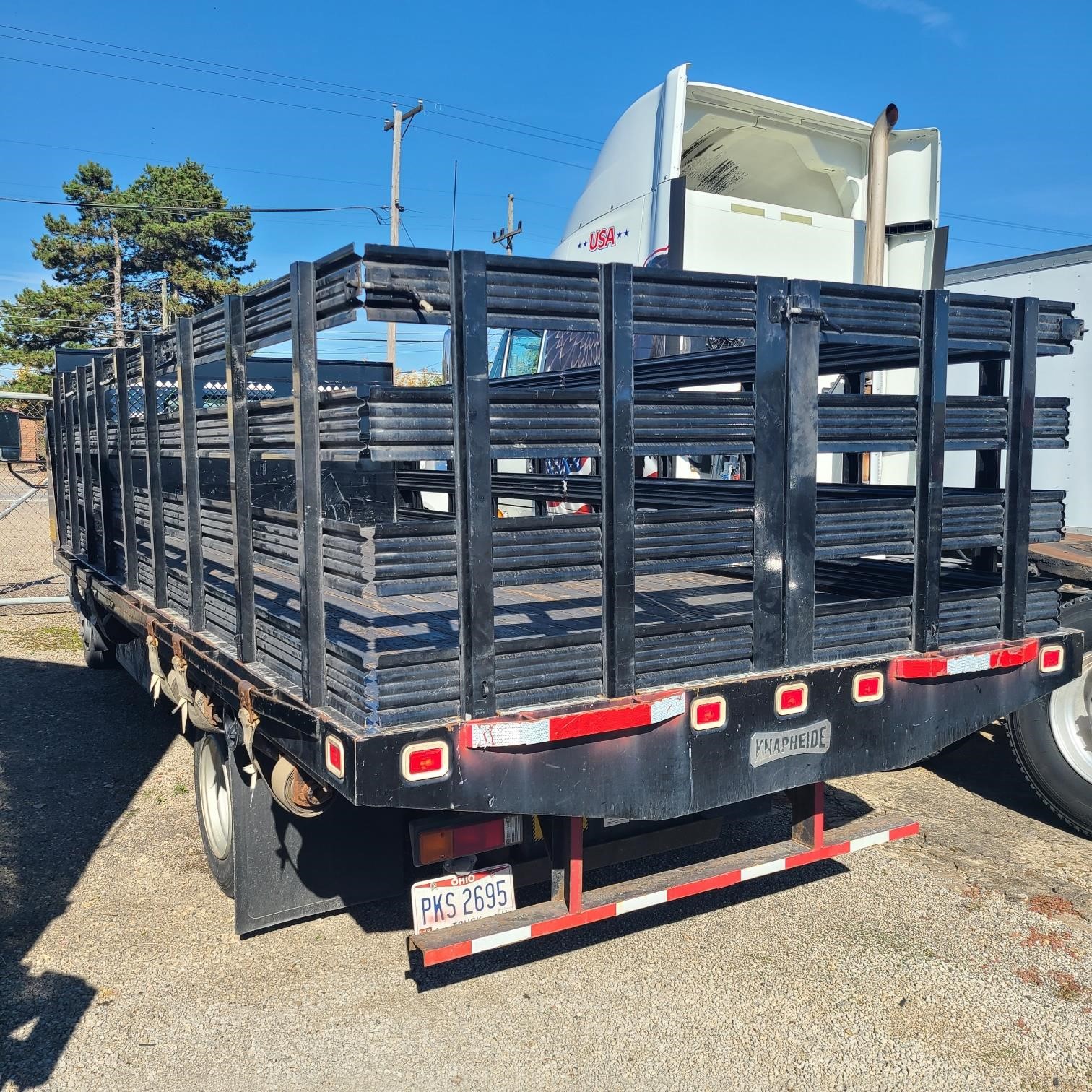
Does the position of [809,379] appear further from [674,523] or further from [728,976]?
[728,976]

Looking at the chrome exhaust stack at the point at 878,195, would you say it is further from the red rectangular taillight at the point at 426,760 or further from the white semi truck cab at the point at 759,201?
the red rectangular taillight at the point at 426,760

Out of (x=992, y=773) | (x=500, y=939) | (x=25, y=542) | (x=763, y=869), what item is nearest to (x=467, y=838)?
(x=500, y=939)

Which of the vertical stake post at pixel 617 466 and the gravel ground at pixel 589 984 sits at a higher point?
the vertical stake post at pixel 617 466

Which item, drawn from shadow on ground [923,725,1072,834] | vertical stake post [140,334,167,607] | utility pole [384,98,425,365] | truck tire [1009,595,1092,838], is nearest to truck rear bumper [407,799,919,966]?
truck tire [1009,595,1092,838]

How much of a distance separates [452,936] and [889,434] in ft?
6.92

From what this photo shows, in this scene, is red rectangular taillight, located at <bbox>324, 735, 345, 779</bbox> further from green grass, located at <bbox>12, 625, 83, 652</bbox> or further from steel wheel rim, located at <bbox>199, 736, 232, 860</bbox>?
green grass, located at <bbox>12, 625, 83, 652</bbox>

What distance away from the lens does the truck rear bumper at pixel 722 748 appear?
2.60 m

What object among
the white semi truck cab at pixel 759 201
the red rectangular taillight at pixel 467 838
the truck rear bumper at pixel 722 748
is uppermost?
the white semi truck cab at pixel 759 201

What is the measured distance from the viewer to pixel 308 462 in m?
2.65

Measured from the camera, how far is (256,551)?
3.16m

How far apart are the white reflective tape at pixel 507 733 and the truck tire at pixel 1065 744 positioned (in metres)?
3.14

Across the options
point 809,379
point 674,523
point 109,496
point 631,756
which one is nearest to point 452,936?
point 631,756

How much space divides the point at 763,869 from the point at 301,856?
167 centimetres

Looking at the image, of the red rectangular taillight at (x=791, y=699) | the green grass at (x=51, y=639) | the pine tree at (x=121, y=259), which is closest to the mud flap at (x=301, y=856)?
the red rectangular taillight at (x=791, y=699)
